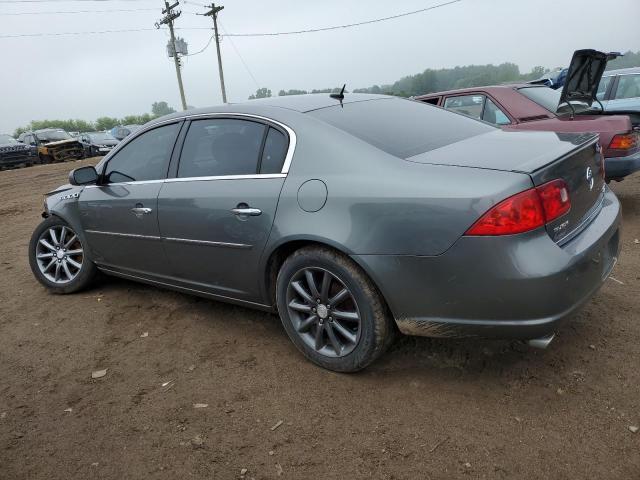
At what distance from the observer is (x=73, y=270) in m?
4.52

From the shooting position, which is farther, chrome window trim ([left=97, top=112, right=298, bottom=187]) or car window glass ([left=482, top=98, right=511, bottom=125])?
car window glass ([left=482, top=98, right=511, bottom=125])

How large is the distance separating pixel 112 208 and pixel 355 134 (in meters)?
2.10

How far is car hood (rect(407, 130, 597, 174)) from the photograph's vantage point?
2.37 meters

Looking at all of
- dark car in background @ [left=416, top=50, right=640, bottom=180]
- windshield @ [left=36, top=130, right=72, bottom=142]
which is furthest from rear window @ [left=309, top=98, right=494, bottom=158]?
windshield @ [left=36, top=130, right=72, bottom=142]

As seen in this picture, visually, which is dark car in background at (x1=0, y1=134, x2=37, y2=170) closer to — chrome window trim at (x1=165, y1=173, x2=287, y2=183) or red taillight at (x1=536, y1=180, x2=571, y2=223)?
chrome window trim at (x1=165, y1=173, x2=287, y2=183)

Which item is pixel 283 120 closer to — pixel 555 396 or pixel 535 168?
pixel 535 168

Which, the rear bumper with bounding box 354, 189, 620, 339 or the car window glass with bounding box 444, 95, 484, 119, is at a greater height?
the car window glass with bounding box 444, 95, 484, 119

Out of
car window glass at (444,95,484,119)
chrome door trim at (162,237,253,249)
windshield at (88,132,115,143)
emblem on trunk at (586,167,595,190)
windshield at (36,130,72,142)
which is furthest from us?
windshield at (88,132,115,143)

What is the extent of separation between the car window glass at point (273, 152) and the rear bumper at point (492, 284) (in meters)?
0.80

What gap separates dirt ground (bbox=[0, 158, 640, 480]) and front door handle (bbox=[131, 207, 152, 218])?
803 millimetres

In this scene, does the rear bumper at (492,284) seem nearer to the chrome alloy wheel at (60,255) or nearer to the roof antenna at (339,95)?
the roof antenna at (339,95)

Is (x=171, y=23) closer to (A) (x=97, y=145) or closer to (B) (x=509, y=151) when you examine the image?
(A) (x=97, y=145)

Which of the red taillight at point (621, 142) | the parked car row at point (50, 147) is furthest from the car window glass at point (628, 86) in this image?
the parked car row at point (50, 147)

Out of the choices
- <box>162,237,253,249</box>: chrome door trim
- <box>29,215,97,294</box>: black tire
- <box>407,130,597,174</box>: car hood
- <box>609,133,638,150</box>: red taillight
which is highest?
<box>407,130,597,174</box>: car hood
